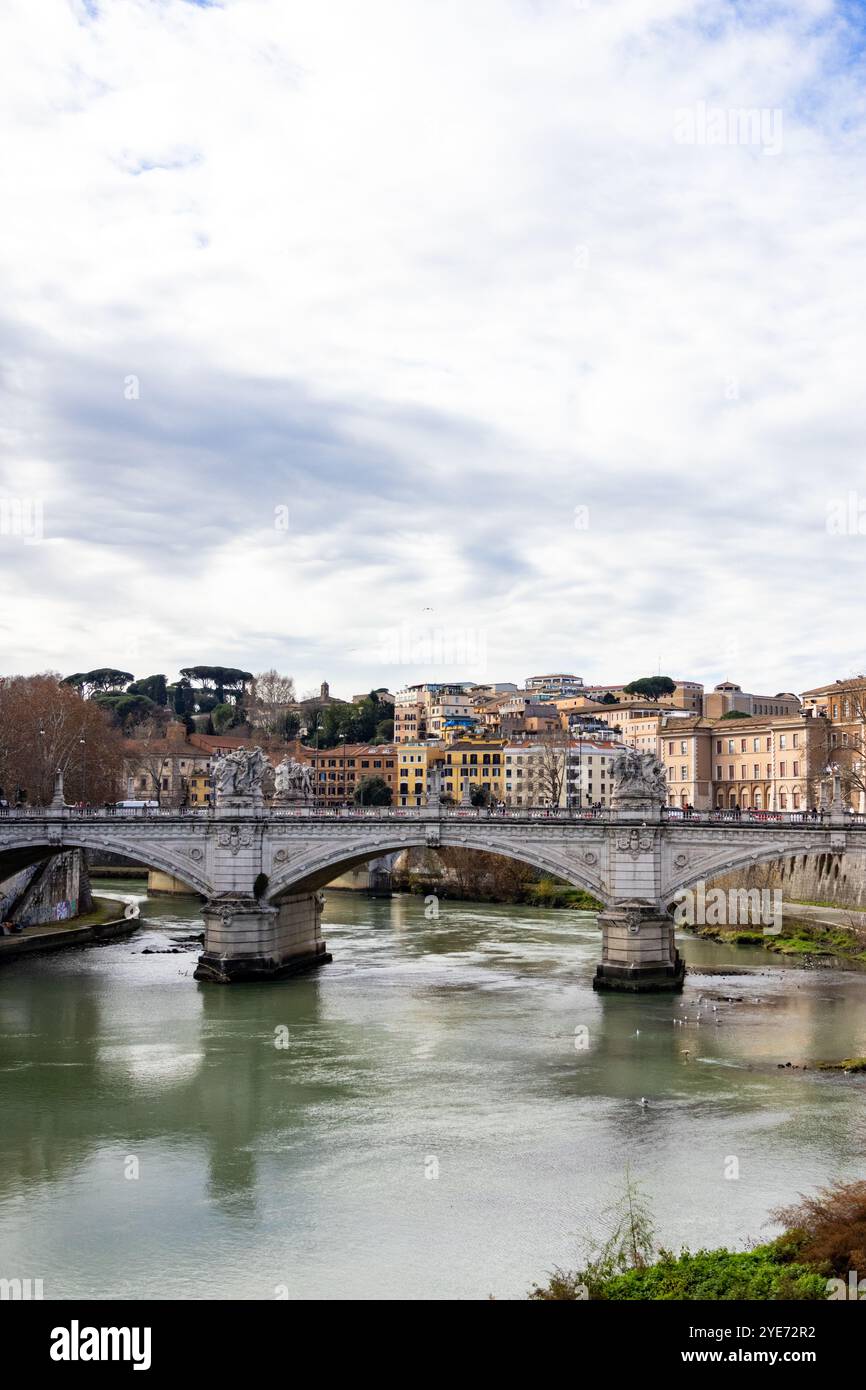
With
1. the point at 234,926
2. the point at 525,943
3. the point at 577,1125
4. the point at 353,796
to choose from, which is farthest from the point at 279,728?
the point at 577,1125

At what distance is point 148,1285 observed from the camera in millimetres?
13414

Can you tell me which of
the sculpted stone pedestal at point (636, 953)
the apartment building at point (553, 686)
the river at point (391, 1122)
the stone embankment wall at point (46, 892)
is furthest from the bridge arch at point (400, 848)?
the apartment building at point (553, 686)

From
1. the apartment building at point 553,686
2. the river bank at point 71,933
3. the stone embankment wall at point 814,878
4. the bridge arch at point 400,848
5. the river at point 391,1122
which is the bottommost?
the river at point 391,1122

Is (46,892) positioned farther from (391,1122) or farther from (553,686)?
(553,686)

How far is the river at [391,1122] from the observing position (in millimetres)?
14242

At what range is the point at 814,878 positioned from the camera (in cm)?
4519

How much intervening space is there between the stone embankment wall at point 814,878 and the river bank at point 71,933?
20.5 m

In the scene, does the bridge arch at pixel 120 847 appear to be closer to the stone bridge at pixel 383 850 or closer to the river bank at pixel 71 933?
the stone bridge at pixel 383 850

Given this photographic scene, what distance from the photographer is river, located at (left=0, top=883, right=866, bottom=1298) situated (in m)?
14.2

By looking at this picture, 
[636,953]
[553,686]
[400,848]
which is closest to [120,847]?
[400,848]

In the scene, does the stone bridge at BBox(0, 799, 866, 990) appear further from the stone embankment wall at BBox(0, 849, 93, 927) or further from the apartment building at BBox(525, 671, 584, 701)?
the apartment building at BBox(525, 671, 584, 701)

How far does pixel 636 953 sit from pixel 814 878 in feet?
59.9
